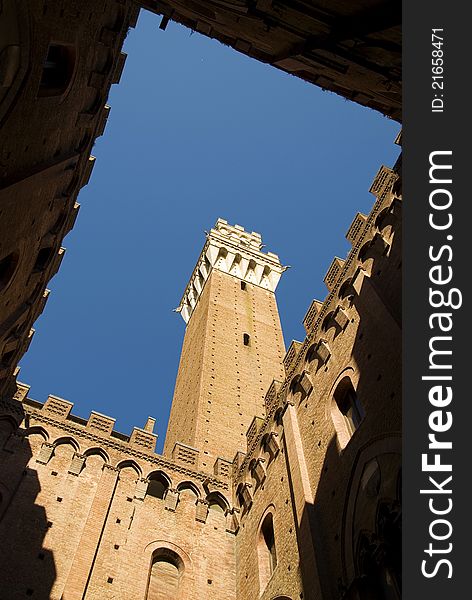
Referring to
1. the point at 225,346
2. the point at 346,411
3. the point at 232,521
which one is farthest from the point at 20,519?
the point at 225,346

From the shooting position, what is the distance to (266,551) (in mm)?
12289

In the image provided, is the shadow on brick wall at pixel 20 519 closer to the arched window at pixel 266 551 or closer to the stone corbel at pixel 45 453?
the stone corbel at pixel 45 453

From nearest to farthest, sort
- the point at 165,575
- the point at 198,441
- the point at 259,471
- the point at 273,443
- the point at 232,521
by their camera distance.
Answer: the point at 165,575 < the point at 273,443 < the point at 259,471 < the point at 232,521 < the point at 198,441

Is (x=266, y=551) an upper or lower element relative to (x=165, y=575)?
upper

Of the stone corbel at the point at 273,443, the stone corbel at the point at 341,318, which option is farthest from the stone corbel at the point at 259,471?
the stone corbel at the point at 341,318

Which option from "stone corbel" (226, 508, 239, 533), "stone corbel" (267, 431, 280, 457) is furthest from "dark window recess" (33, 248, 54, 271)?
"stone corbel" (226, 508, 239, 533)

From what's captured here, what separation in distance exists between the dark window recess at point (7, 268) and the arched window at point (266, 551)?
23.6ft

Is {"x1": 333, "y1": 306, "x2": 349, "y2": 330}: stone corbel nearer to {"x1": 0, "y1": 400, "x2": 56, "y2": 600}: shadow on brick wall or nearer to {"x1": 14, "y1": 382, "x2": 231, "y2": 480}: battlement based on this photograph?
{"x1": 14, "y1": 382, "x2": 231, "y2": 480}: battlement

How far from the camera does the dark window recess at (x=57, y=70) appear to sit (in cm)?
848

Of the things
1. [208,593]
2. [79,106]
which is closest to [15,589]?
[208,593]

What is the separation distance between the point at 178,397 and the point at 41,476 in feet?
41.2

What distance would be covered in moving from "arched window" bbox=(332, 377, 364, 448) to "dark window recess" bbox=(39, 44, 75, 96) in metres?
7.04

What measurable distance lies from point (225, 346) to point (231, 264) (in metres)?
10.2

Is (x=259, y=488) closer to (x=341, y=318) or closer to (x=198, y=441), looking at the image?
(x=341, y=318)
